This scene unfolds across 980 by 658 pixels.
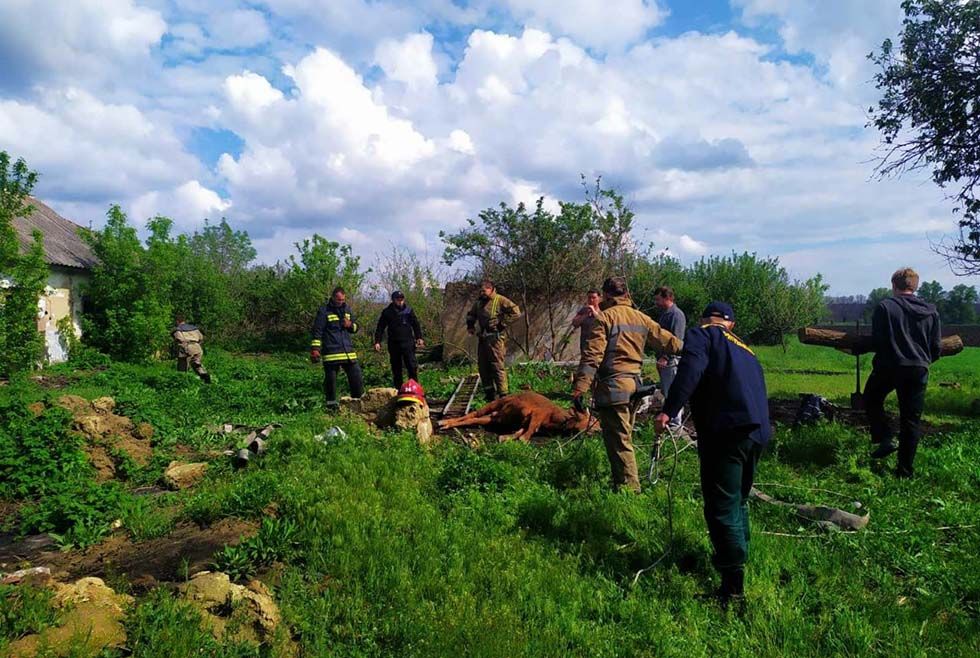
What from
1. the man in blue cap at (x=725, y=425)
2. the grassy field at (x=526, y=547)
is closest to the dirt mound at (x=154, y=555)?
the grassy field at (x=526, y=547)

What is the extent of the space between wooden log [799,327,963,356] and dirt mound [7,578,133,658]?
8310 mm

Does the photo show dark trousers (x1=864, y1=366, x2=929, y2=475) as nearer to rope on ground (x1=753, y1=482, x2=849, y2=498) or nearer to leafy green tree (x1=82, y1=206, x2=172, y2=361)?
rope on ground (x1=753, y1=482, x2=849, y2=498)

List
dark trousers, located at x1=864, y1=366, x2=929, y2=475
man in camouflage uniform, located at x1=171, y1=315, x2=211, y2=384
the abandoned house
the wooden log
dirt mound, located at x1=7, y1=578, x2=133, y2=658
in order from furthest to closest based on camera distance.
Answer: the abandoned house, man in camouflage uniform, located at x1=171, y1=315, x2=211, y2=384, the wooden log, dark trousers, located at x1=864, y1=366, x2=929, y2=475, dirt mound, located at x1=7, y1=578, x2=133, y2=658

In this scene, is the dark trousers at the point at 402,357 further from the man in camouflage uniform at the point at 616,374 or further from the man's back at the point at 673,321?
the man in camouflage uniform at the point at 616,374

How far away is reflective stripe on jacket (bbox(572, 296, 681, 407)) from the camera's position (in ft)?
17.6

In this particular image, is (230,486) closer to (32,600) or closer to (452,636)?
(32,600)

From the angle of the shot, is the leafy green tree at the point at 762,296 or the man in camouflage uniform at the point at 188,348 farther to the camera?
the leafy green tree at the point at 762,296

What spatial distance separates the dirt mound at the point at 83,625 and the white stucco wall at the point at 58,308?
16122mm

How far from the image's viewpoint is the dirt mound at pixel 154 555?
12.4 feet

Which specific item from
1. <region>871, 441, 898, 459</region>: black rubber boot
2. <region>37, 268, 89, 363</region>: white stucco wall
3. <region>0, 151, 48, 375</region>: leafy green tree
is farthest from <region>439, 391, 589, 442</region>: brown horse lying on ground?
<region>37, 268, 89, 363</region>: white stucco wall

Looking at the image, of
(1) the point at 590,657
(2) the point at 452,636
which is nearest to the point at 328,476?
(2) the point at 452,636

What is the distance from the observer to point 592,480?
590cm

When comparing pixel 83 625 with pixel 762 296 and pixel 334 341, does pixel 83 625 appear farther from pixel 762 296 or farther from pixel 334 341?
pixel 762 296

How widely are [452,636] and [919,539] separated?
3783 millimetres
